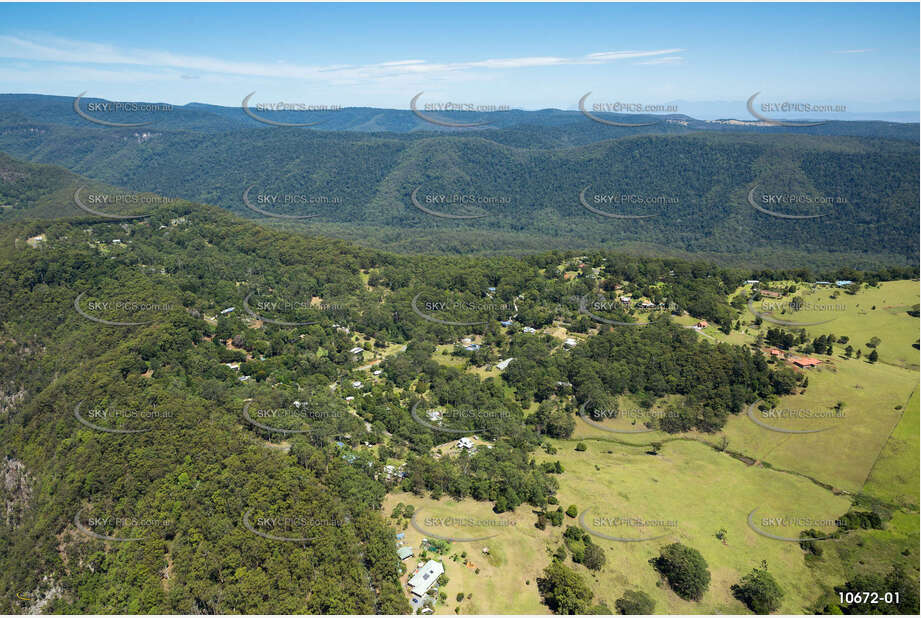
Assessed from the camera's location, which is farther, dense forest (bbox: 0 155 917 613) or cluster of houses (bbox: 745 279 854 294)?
cluster of houses (bbox: 745 279 854 294)

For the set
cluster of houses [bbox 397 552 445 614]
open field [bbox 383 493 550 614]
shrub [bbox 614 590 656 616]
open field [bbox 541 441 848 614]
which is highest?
cluster of houses [bbox 397 552 445 614]

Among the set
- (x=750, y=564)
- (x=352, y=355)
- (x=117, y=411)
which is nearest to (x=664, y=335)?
(x=750, y=564)

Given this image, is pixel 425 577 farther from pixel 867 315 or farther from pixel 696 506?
pixel 867 315

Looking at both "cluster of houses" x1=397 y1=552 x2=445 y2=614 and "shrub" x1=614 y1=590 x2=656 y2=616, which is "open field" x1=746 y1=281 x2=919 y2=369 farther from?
"cluster of houses" x1=397 y1=552 x2=445 y2=614

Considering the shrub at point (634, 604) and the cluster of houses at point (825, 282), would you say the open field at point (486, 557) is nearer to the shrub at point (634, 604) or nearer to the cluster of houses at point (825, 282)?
the shrub at point (634, 604)

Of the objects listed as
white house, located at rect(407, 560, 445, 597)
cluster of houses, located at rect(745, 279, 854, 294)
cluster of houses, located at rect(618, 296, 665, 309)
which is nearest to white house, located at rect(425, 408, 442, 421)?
white house, located at rect(407, 560, 445, 597)

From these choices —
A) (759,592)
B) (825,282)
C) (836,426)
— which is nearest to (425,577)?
(759,592)

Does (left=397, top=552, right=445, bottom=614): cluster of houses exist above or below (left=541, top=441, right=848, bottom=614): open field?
above

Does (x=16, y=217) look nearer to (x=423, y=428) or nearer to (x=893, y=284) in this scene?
(x=423, y=428)

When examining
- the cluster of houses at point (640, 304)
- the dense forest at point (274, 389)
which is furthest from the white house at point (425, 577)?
the cluster of houses at point (640, 304)
